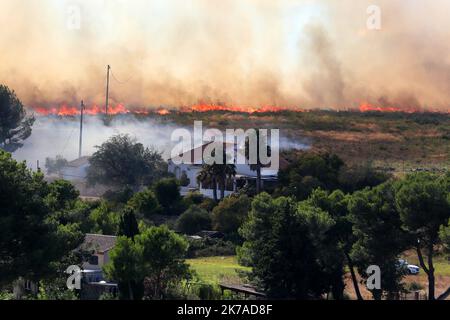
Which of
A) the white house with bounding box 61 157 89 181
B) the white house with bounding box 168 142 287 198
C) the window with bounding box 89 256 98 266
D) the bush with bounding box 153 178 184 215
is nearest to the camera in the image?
the window with bounding box 89 256 98 266

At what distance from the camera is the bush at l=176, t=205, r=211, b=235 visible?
71.0m

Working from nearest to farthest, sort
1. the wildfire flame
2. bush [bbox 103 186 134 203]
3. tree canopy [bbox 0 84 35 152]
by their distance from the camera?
bush [bbox 103 186 134 203], tree canopy [bbox 0 84 35 152], the wildfire flame

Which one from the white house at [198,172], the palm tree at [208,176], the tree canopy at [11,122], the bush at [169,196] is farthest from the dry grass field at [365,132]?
the bush at [169,196]

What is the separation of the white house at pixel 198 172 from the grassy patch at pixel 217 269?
18018 millimetres

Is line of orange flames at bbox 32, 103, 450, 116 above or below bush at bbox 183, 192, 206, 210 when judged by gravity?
above

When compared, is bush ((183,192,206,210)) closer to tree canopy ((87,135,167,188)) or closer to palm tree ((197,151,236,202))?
palm tree ((197,151,236,202))

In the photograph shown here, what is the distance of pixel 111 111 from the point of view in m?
124

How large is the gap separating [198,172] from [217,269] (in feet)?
98.4

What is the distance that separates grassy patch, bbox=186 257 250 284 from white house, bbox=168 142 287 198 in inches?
709

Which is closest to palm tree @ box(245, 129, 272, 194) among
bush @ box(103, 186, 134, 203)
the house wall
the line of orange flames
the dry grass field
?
bush @ box(103, 186, 134, 203)

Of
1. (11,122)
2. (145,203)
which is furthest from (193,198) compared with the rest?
(11,122)

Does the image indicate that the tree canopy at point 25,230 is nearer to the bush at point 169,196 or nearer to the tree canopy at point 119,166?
the bush at point 169,196

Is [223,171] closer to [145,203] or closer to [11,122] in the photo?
[145,203]
